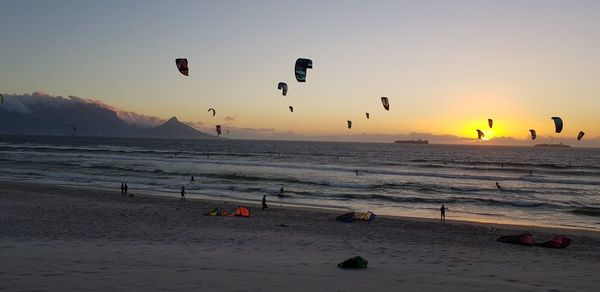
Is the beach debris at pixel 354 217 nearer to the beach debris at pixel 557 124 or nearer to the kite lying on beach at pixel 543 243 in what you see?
the kite lying on beach at pixel 543 243

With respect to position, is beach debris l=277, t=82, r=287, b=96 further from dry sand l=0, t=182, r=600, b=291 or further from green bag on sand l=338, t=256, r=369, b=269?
green bag on sand l=338, t=256, r=369, b=269

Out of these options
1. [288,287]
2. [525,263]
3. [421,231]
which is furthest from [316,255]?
[421,231]

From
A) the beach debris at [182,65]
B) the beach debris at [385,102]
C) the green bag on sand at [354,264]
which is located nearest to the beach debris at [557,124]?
the beach debris at [385,102]

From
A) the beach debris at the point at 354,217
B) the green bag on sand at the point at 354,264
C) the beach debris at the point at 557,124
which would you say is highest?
the beach debris at the point at 557,124

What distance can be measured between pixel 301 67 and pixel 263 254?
11.5m

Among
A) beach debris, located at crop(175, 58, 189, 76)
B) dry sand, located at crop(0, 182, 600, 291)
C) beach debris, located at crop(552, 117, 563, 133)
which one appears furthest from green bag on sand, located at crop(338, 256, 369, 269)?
beach debris, located at crop(552, 117, 563, 133)

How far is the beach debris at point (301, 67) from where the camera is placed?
2019cm

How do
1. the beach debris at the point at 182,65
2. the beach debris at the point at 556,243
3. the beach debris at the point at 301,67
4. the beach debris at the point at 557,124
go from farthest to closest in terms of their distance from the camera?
the beach debris at the point at 557,124 < the beach debris at the point at 301,67 < the beach debris at the point at 182,65 < the beach debris at the point at 556,243

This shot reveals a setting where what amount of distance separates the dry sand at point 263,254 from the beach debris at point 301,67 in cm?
551

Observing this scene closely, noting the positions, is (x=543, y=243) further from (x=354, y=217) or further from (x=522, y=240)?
(x=354, y=217)

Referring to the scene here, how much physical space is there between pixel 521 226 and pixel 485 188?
17.5 m

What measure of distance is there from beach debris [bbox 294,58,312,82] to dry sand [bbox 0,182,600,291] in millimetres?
5515

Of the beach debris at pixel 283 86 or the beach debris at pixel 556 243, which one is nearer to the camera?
the beach debris at pixel 556 243

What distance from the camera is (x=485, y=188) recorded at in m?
34.6
